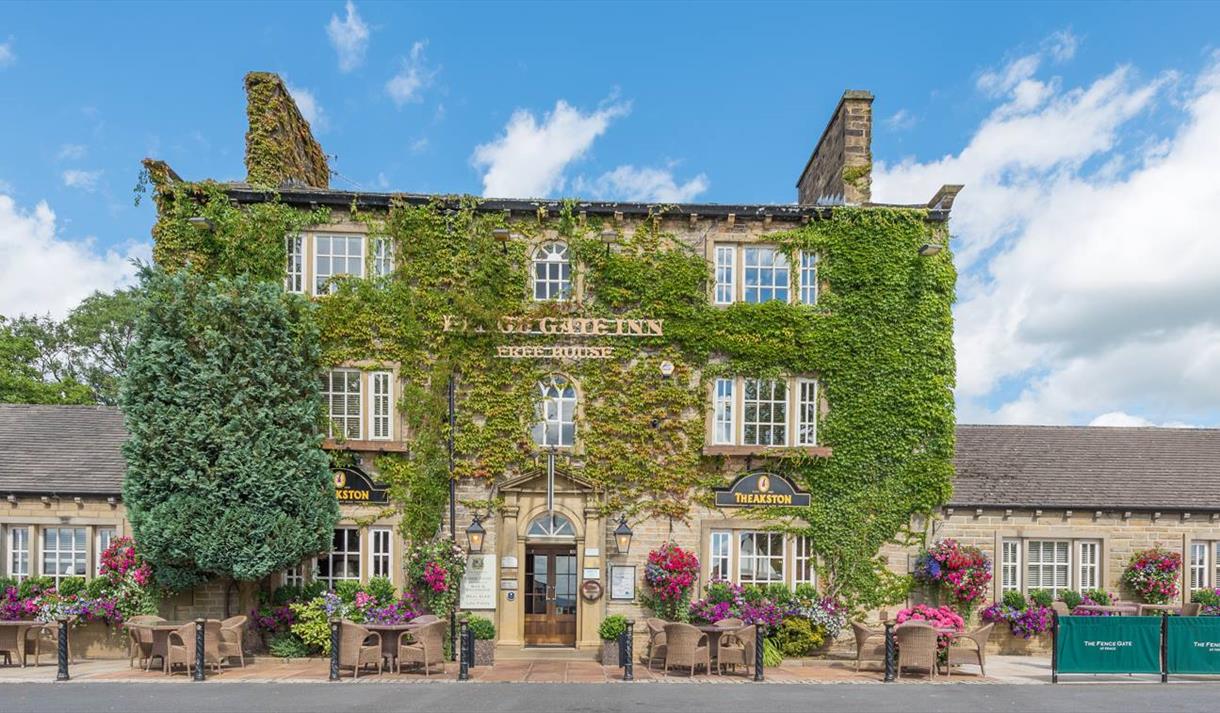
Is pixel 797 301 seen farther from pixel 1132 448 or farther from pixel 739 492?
pixel 1132 448

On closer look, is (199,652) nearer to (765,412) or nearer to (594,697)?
(594,697)

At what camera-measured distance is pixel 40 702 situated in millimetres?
10312

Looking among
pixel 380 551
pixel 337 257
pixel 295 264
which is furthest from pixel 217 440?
pixel 337 257

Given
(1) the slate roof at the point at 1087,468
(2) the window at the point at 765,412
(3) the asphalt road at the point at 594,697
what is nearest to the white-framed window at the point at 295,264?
(3) the asphalt road at the point at 594,697

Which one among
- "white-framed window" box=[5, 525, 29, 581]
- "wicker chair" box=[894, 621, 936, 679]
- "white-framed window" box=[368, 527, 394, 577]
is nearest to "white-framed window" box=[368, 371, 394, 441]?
"white-framed window" box=[368, 527, 394, 577]

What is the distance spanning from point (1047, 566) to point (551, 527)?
393 inches

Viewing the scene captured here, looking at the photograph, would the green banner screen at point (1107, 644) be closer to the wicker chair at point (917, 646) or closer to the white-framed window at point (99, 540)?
the wicker chair at point (917, 646)

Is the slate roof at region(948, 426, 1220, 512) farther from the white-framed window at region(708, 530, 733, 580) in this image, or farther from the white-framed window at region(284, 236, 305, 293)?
the white-framed window at region(284, 236, 305, 293)

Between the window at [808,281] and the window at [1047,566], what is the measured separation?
22.0 feet

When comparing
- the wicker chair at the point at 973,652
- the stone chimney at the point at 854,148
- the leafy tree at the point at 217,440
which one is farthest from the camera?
the stone chimney at the point at 854,148

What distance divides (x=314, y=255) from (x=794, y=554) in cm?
1071

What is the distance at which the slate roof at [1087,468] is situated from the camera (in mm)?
15688

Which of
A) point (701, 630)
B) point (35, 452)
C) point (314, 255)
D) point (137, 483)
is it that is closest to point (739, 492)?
point (701, 630)

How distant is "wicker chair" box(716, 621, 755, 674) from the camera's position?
12.5 metres
